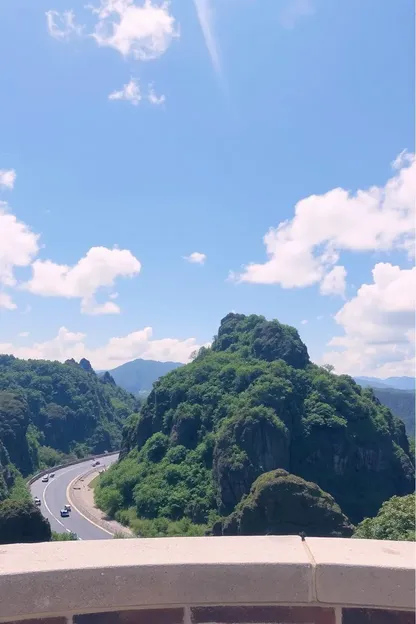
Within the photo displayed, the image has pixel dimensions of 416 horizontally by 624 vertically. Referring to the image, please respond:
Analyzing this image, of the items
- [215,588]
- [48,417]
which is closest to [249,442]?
[215,588]

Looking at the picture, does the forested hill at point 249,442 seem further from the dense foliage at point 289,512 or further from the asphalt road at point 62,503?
the asphalt road at point 62,503

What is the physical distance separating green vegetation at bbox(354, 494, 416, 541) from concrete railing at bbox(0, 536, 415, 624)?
14.5m

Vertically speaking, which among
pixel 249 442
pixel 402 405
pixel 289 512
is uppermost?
pixel 402 405

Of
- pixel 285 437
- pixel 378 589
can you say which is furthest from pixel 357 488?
pixel 378 589

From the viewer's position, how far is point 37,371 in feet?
282

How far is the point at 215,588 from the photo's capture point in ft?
5.90

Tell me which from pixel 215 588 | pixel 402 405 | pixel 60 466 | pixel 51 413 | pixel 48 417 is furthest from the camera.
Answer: pixel 402 405

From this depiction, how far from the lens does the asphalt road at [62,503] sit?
33.2 metres

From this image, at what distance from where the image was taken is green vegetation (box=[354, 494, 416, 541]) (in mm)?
15234

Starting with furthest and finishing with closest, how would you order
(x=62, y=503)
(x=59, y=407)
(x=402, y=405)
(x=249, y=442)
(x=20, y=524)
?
(x=402, y=405) → (x=59, y=407) → (x=62, y=503) → (x=249, y=442) → (x=20, y=524)

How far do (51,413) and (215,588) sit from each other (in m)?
77.1

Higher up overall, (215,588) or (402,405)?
(402,405)

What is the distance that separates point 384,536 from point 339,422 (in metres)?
24.5

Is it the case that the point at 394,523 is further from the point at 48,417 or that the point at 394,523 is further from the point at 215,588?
the point at 48,417
